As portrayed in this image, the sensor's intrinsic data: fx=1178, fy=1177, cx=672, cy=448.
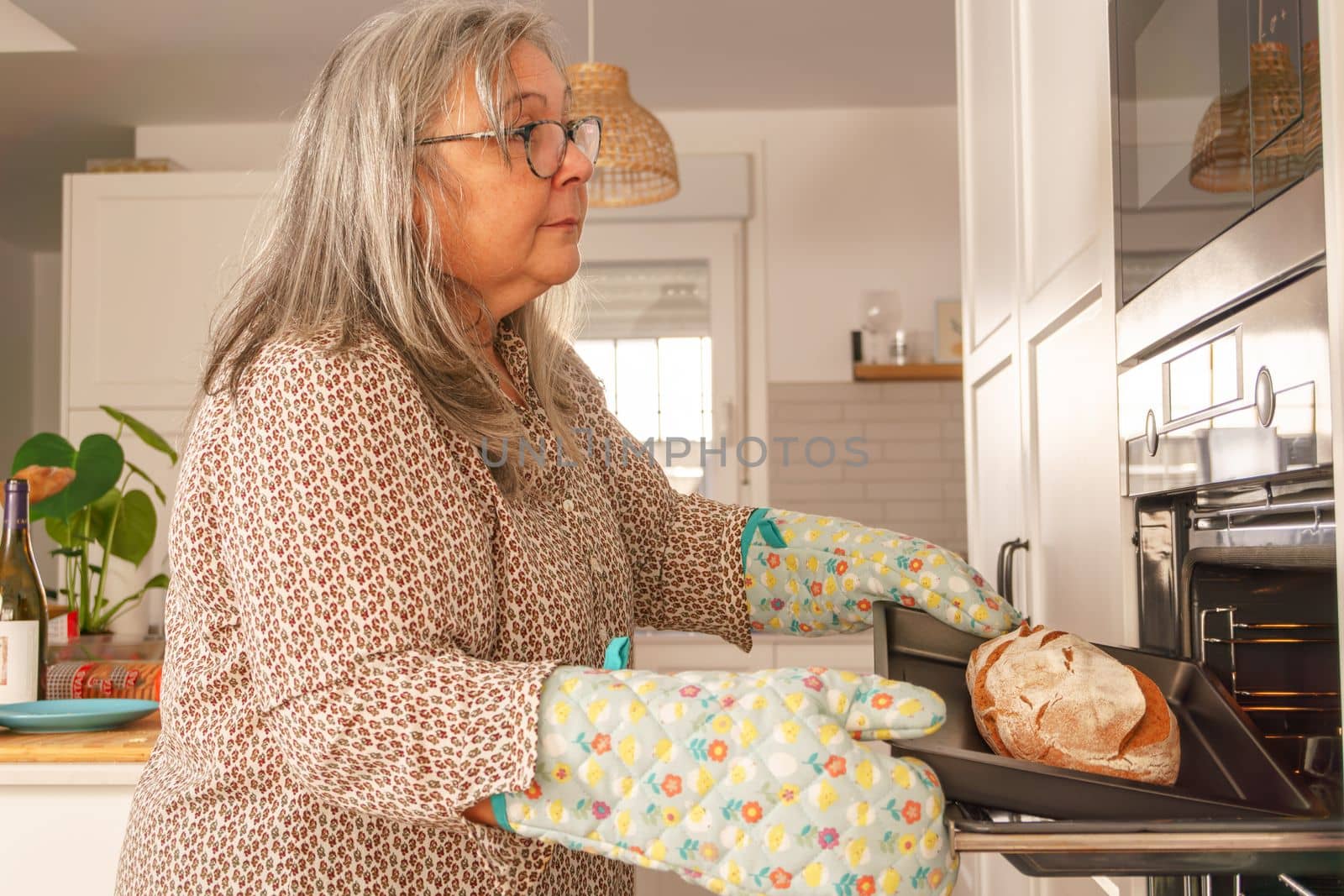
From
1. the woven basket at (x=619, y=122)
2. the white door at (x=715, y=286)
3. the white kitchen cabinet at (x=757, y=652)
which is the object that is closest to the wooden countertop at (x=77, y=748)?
the woven basket at (x=619, y=122)

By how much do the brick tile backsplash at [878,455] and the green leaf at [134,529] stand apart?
2.16m

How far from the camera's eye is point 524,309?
46.3 inches

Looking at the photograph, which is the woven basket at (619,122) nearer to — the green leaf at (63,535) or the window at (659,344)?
the green leaf at (63,535)

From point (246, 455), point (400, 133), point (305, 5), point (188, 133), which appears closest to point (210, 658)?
point (246, 455)

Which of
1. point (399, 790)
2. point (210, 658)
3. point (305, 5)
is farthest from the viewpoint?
point (305, 5)

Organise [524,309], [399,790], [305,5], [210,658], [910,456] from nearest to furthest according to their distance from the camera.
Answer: [399,790] → [210,658] → [524,309] → [305,5] → [910,456]

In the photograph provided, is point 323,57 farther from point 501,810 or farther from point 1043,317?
point 501,810

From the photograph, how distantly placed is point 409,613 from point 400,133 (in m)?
0.40

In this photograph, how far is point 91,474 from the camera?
7.06 feet

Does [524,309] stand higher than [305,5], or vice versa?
[305,5]

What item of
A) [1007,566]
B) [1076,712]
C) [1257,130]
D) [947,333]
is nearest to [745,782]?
[1076,712]

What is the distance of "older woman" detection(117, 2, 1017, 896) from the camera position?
2.26 ft

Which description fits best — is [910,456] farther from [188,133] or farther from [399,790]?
[399,790]

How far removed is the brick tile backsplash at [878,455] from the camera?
3.98 meters
